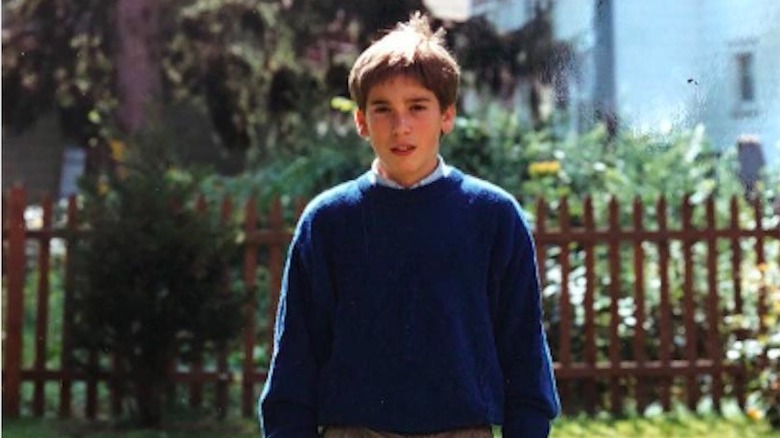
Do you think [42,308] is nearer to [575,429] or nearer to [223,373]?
[223,373]

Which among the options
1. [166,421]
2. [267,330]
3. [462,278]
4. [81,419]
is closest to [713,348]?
[267,330]

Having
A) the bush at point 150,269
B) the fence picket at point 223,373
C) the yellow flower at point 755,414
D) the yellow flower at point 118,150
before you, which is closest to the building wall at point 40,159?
the yellow flower at point 118,150

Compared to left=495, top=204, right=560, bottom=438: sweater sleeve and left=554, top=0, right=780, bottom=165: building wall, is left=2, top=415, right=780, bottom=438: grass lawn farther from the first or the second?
left=495, top=204, right=560, bottom=438: sweater sleeve

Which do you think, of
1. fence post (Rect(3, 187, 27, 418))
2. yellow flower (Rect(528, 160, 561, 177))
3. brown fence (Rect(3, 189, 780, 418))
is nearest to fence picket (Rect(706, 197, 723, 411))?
brown fence (Rect(3, 189, 780, 418))

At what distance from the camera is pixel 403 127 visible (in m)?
1.94

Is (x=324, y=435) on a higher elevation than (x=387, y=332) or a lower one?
lower

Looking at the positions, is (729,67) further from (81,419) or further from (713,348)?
(81,419)

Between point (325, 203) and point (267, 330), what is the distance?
4440 millimetres

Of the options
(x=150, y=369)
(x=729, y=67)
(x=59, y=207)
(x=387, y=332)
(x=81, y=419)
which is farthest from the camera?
(x=59, y=207)

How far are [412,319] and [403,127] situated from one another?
0.94ft

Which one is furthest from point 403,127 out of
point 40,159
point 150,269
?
point 40,159

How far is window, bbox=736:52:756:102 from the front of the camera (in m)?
3.54

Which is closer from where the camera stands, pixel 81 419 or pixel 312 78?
pixel 81 419

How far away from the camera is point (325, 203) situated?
2000 millimetres
